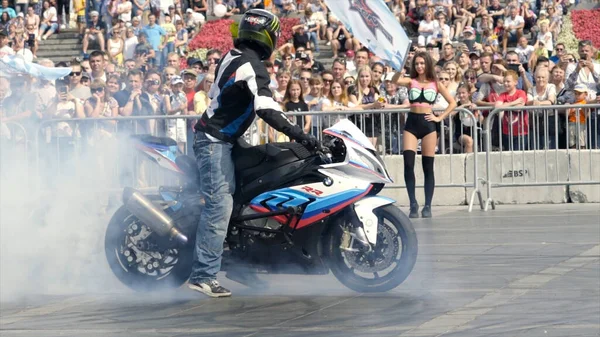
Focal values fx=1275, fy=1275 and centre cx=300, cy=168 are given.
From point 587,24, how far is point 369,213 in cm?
1861

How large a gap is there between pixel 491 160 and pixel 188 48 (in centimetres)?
1375

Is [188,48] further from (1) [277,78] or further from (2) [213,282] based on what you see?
(2) [213,282]

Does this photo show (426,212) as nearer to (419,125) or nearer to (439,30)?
(419,125)

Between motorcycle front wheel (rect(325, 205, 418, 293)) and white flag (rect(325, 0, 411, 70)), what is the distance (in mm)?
4441

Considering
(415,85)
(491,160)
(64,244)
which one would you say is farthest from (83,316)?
(491,160)

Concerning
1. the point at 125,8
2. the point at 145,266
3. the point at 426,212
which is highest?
the point at 125,8

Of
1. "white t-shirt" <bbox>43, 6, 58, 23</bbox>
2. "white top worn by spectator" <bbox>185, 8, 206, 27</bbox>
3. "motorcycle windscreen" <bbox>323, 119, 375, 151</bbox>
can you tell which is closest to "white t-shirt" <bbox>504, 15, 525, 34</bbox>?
"white top worn by spectator" <bbox>185, 8, 206, 27</bbox>

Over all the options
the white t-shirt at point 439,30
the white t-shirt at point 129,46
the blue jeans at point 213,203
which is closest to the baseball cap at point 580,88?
the white t-shirt at point 439,30

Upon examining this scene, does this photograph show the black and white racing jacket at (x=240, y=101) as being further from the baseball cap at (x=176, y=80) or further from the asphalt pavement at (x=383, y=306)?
the baseball cap at (x=176, y=80)

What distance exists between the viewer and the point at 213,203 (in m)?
8.61

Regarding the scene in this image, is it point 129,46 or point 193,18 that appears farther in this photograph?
point 193,18

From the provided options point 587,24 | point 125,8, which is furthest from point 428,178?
point 125,8

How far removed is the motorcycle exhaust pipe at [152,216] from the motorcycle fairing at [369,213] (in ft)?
4.09

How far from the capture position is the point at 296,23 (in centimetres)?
2764
